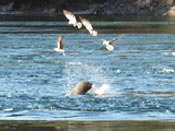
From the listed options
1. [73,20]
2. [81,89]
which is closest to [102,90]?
[81,89]

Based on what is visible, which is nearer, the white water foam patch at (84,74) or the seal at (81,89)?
the seal at (81,89)

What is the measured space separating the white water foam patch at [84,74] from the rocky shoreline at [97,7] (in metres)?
62.5

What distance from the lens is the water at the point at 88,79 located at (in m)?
18.7

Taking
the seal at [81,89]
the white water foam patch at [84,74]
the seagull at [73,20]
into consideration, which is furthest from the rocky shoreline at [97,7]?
the seagull at [73,20]

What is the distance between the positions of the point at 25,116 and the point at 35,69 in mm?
10674

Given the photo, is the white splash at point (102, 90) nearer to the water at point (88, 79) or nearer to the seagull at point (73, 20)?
the water at point (88, 79)

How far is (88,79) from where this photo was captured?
25.8 meters

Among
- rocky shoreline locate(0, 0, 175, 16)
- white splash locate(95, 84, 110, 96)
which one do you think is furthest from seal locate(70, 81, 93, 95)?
rocky shoreline locate(0, 0, 175, 16)

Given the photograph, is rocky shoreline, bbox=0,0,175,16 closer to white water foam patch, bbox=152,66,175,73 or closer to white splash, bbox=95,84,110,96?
white water foam patch, bbox=152,66,175,73

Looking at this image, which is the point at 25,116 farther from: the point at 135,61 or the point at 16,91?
the point at 135,61

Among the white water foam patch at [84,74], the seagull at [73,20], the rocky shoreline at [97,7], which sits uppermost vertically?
the rocky shoreline at [97,7]

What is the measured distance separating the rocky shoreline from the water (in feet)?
175

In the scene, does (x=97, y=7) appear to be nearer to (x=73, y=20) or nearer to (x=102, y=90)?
(x=102, y=90)

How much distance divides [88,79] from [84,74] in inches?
54.0
